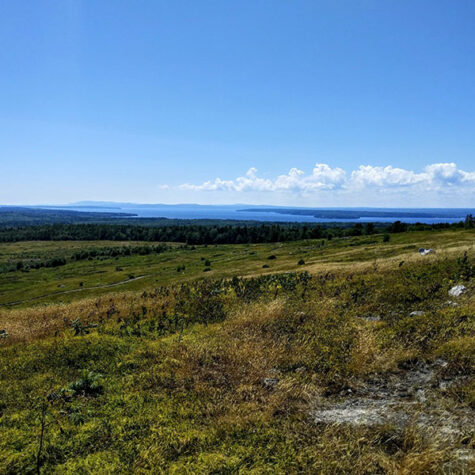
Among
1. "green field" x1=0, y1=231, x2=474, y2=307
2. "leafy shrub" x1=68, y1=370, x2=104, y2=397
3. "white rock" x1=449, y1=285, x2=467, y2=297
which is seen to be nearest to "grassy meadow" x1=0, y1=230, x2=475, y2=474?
"leafy shrub" x1=68, y1=370, x2=104, y2=397

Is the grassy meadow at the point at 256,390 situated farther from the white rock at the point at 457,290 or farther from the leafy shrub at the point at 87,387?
the white rock at the point at 457,290

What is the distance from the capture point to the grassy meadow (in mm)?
5680

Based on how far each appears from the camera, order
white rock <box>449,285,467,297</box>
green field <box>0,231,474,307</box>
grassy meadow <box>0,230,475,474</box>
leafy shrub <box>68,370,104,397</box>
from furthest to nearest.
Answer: green field <box>0,231,474,307</box> < white rock <box>449,285,467,297</box> < leafy shrub <box>68,370,104,397</box> < grassy meadow <box>0,230,475,474</box>

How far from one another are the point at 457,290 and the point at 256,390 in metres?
10.9

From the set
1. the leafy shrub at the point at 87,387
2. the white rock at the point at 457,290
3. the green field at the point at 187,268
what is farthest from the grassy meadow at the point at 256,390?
the green field at the point at 187,268

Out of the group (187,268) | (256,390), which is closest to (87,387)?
(256,390)

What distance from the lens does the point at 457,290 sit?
544 inches

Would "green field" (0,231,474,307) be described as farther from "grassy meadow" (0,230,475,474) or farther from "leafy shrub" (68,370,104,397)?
"leafy shrub" (68,370,104,397)

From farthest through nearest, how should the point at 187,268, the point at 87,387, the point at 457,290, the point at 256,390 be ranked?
the point at 187,268
the point at 457,290
the point at 87,387
the point at 256,390

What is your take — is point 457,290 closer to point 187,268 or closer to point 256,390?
point 256,390

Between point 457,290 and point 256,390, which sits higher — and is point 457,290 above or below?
above

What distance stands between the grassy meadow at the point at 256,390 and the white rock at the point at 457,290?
A: 0.56ft

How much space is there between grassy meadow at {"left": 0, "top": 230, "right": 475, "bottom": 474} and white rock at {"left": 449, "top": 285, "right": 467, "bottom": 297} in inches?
6.8

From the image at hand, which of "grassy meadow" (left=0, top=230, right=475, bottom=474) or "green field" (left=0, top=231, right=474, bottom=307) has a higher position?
"grassy meadow" (left=0, top=230, right=475, bottom=474)
